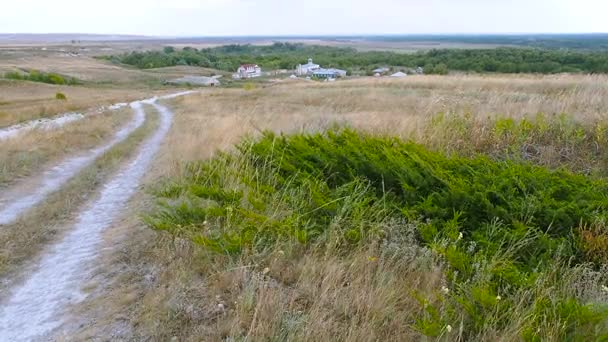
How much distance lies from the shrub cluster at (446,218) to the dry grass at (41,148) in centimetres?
591

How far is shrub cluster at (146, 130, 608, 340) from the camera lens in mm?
2941

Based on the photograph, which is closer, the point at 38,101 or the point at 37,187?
the point at 37,187

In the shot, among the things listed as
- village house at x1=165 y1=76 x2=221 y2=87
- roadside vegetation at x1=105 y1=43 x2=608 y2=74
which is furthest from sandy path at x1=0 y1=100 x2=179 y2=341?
village house at x1=165 y1=76 x2=221 y2=87

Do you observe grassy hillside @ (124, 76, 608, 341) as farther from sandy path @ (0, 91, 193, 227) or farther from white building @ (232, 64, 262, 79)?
white building @ (232, 64, 262, 79)

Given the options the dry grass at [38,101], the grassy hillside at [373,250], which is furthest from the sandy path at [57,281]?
the dry grass at [38,101]

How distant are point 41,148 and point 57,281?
9234mm

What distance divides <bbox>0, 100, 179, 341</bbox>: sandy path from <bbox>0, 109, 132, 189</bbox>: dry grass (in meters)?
3.46

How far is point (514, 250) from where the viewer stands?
3.68 metres

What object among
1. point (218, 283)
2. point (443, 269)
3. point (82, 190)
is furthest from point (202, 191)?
point (82, 190)

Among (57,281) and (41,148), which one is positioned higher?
(57,281)

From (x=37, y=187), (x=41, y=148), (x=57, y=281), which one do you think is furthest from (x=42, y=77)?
(x=57, y=281)

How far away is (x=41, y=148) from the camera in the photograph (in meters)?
12.0

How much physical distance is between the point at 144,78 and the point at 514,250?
290ft

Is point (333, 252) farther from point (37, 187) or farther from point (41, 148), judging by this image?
point (41, 148)
